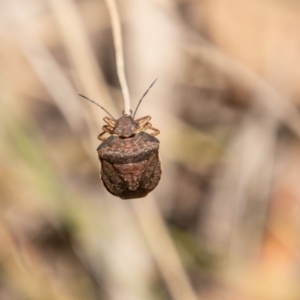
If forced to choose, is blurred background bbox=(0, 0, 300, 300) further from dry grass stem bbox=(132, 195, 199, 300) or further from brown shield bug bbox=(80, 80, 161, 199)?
brown shield bug bbox=(80, 80, 161, 199)

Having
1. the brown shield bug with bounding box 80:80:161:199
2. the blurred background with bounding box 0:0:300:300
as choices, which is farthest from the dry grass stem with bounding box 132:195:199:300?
the brown shield bug with bounding box 80:80:161:199

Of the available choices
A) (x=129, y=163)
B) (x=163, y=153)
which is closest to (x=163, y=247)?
(x=163, y=153)

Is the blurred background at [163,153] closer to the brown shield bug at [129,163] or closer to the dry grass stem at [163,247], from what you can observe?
the dry grass stem at [163,247]

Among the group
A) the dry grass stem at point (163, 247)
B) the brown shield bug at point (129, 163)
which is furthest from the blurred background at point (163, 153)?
the brown shield bug at point (129, 163)

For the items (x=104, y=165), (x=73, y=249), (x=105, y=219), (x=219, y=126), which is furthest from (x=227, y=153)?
(x=104, y=165)

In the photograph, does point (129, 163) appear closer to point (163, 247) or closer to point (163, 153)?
point (163, 247)

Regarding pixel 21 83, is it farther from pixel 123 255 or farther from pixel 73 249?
pixel 123 255

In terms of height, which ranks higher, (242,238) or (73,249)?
(242,238)
